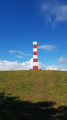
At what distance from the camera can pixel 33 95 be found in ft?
41.1

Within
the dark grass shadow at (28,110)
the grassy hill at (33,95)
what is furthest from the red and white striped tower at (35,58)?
the dark grass shadow at (28,110)

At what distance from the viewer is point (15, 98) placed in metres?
11.8

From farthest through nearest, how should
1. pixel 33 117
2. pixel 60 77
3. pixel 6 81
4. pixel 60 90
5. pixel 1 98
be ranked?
pixel 60 77 → pixel 6 81 → pixel 60 90 → pixel 1 98 → pixel 33 117

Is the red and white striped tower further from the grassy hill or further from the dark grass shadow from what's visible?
the dark grass shadow

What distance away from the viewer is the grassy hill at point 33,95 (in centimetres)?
972

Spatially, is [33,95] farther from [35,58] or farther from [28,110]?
[35,58]

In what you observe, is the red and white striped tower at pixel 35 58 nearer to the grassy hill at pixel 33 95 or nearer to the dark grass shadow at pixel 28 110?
the grassy hill at pixel 33 95

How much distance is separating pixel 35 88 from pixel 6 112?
434 centimetres

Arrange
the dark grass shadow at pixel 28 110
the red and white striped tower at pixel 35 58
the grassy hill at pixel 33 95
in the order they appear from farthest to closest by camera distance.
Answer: the red and white striped tower at pixel 35 58 < the grassy hill at pixel 33 95 < the dark grass shadow at pixel 28 110

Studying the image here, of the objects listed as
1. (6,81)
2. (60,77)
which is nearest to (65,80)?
(60,77)

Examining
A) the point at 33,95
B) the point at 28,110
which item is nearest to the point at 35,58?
the point at 33,95

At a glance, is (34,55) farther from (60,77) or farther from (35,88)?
(35,88)

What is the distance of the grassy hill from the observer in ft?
31.9

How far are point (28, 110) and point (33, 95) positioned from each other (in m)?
2.37
